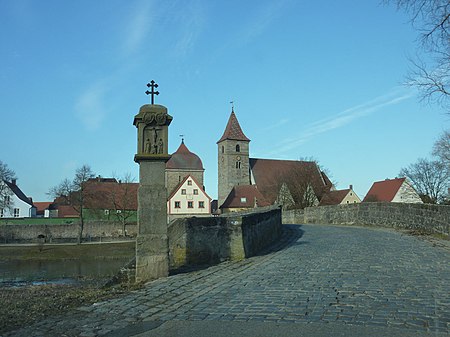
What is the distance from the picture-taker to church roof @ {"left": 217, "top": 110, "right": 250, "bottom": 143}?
93281mm

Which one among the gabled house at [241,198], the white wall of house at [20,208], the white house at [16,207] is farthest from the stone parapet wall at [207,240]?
the white wall of house at [20,208]

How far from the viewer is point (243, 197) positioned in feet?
267

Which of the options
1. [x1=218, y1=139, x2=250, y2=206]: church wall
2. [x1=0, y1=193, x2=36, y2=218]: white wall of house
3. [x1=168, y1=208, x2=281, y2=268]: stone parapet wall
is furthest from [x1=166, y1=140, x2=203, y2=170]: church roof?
[x1=168, y1=208, x2=281, y2=268]: stone parapet wall

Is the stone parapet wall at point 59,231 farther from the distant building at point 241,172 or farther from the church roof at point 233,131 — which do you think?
the church roof at point 233,131

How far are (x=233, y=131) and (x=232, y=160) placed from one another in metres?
7.33

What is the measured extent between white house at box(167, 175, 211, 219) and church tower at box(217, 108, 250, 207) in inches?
532

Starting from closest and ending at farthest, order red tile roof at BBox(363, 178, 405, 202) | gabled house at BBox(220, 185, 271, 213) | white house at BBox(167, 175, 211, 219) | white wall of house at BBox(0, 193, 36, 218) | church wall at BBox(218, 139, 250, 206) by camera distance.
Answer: white house at BBox(167, 175, 211, 219) < red tile roof at BBox(363, 178, 405, 202) < white wall of house at BBox(0, 193, 36, 218) < gabled house at BBox(220, 185, 271, 213) < church wall at BBox(218, 139, 250, 206)

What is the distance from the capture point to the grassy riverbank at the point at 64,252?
4025 cm

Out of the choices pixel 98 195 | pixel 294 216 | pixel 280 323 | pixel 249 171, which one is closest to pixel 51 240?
pixel 98 195

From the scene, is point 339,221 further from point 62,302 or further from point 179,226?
point 62,302

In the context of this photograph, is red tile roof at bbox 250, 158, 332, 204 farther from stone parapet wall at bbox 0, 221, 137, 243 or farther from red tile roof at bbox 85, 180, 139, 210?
stone parapet wall at bbox 0, 221, 137, 243

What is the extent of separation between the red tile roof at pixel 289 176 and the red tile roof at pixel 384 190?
925 cm

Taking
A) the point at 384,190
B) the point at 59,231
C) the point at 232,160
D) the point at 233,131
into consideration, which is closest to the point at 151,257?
the point at 59,231

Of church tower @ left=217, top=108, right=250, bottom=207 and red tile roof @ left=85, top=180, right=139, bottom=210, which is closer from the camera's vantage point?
red tile roof @ left=85, top=180, right=139, bottom=210
